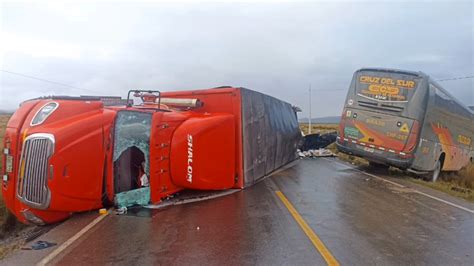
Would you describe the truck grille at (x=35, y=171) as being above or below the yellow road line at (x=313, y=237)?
above

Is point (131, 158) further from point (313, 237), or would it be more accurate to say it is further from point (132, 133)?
point (313, 237)

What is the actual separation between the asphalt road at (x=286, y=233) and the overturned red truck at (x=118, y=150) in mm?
604

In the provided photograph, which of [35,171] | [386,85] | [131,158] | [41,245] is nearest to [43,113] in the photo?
[35,171]

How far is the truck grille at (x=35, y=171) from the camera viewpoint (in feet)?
20.5

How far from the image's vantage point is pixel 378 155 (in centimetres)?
1350

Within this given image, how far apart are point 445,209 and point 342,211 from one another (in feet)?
7.43

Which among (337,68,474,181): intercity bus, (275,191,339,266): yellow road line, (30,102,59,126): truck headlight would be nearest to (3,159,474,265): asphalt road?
(275,191,339,266): yellow road line

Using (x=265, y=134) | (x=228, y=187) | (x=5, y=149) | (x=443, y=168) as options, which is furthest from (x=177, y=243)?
(x=443, y=168)

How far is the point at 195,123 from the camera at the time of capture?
8695 mm

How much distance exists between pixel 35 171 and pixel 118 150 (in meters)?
1.47

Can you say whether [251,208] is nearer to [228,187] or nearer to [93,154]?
Result: [228,187]

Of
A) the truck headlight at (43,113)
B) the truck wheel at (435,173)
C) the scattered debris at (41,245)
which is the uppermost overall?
the truck headlight at (43,113)

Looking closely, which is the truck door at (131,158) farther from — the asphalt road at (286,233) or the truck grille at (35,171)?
the truck grille at (35,171)

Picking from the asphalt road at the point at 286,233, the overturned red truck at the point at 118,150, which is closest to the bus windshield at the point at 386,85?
the asphalt road at the point at 286,233
